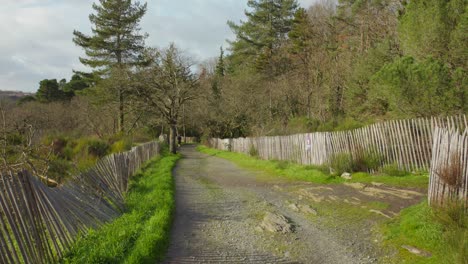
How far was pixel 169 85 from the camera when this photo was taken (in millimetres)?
30031

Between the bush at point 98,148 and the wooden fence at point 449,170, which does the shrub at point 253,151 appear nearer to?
the bush at point 98,148

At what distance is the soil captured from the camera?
5574 millimetres

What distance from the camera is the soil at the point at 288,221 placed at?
557 cm

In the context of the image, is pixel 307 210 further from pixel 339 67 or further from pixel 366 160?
pixel 339 67

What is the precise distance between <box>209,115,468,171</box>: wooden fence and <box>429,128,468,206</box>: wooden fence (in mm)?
2679

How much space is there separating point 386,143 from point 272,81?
28.7 meters

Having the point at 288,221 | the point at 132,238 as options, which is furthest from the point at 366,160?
the point at 132,238

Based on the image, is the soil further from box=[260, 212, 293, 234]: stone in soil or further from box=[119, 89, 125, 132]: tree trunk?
box=[119, 89, 125, 132]: tree trunk

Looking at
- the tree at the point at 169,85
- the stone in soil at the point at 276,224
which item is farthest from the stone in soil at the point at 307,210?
the tree at the point at 169,85

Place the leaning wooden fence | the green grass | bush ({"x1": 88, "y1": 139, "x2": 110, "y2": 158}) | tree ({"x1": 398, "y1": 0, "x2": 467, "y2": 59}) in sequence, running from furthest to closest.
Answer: bush ({"x1": 88, "y1": 139, "x2": 110, "y2": 158}) → tree ({"x1": 398, "y1": 0, "x2": 467, "y2": 59}) → the green grass → the leaning wooden fence

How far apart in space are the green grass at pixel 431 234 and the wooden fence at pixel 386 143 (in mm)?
3601

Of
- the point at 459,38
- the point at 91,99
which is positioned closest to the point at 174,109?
the point at 91,99

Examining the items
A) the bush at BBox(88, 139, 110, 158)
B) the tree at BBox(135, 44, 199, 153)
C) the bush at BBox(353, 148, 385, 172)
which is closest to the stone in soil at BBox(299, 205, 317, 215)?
the bush at BBox(353, 148, 385, 172)

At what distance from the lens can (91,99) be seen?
36188 millimetres
